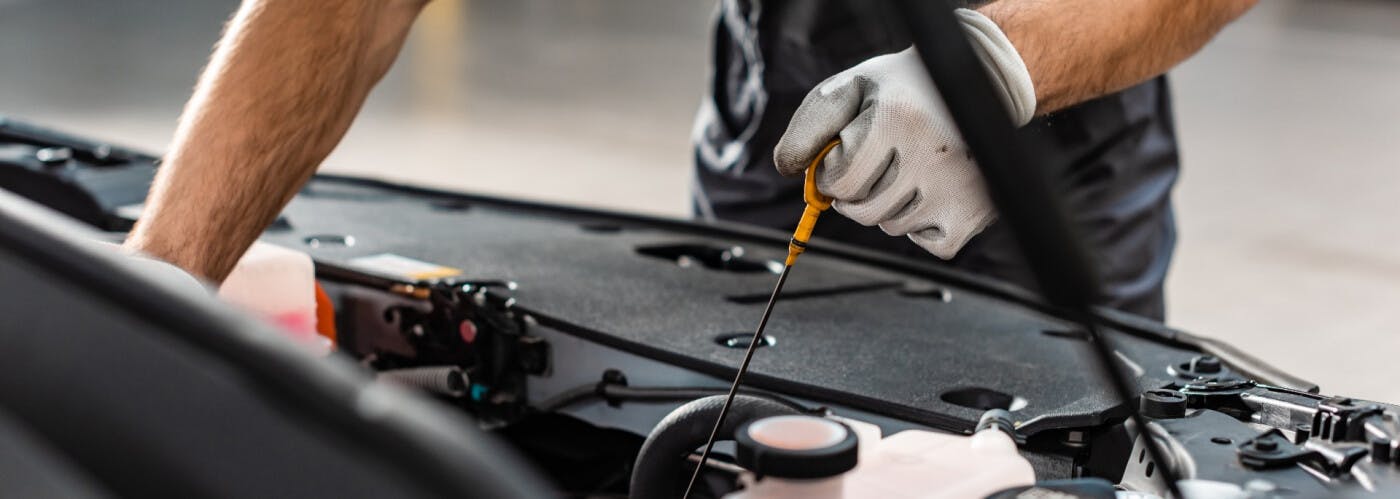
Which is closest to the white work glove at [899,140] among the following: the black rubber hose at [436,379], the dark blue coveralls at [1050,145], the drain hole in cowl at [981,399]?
the drain hole in cowl at [981,399]

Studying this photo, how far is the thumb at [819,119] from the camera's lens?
809 mm

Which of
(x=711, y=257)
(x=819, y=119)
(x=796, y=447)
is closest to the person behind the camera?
(x=796, y=447)

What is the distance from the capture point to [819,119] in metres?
0.81

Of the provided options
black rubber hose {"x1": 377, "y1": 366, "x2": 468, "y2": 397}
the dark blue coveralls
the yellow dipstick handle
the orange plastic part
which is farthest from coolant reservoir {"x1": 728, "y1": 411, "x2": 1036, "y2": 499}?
the dark blue coveralls

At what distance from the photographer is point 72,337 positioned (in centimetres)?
52

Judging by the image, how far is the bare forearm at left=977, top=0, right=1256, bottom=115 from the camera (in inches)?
37.3

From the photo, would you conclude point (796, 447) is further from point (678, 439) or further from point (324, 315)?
point (324, 315)

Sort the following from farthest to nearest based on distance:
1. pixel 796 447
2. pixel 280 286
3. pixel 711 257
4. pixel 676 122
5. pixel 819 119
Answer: pixel 676 122 → pixel 711 257 → pixel 280 286 → pixel 819 119 → pixel 796 447

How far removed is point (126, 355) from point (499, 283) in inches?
26.6

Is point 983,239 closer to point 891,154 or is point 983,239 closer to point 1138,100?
point 1138,100

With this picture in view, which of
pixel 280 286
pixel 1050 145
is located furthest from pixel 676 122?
pixel 280 286

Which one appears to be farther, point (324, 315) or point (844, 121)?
point (324, 315)

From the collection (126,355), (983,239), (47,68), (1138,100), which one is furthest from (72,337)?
(47,68)

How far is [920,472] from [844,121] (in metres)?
0.21
